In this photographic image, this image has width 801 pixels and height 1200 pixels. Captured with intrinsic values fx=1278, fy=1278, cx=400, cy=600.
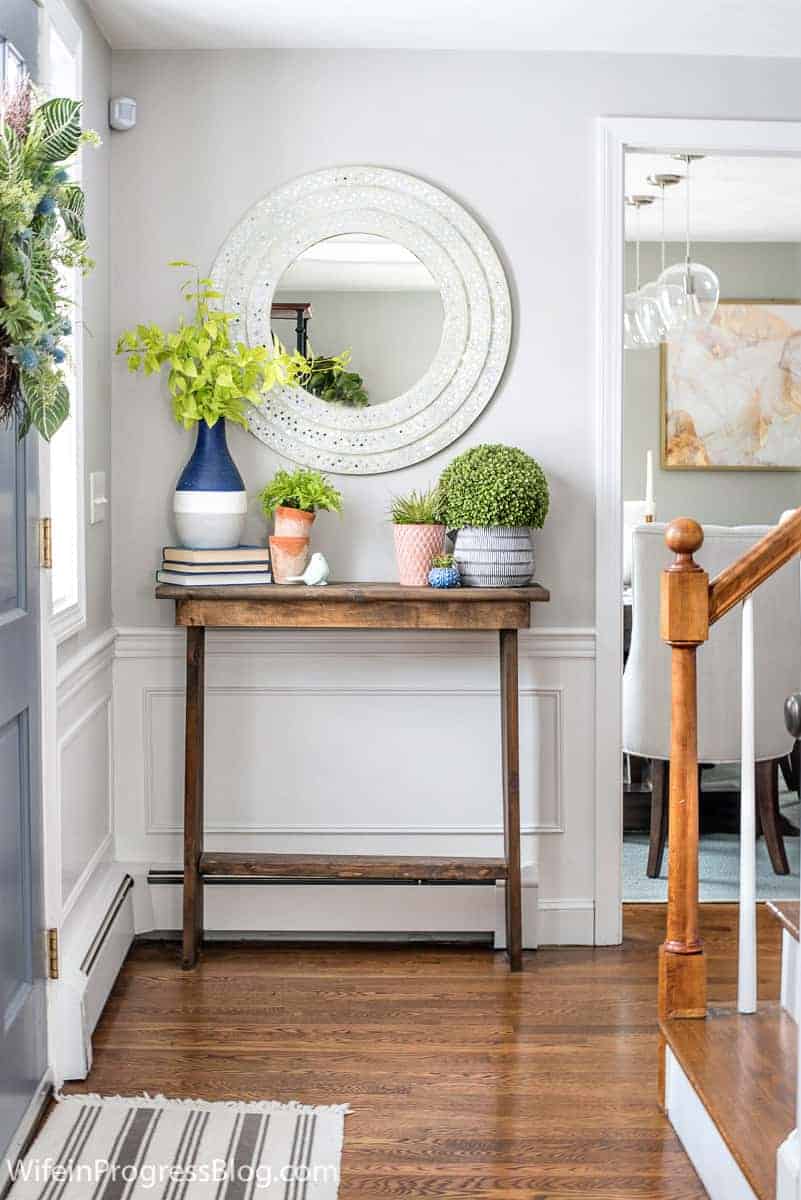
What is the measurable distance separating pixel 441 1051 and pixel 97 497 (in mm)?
1608

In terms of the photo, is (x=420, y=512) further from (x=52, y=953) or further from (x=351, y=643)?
(x=52, y=953)

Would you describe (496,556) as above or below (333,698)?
above

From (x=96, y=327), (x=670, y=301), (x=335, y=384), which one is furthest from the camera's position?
(x=670, y=301)

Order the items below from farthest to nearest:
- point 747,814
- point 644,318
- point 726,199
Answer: point 726,199 < point 644,318 < point 747,814

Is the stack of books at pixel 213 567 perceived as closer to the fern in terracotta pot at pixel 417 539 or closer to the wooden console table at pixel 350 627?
the wooden console table at pixel 350 627

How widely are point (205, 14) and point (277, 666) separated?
169 centimetres

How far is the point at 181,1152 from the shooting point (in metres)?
2.43

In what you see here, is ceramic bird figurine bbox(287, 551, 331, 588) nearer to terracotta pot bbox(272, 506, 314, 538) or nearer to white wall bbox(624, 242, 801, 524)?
terracotta pot bbox(272, 506, 314, 538)

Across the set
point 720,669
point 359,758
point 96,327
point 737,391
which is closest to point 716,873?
point 720,669

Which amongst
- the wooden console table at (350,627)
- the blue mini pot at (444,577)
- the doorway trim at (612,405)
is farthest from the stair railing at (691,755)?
the doorway trim at (612,405)

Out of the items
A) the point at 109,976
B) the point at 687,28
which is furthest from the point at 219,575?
the point at 687,28

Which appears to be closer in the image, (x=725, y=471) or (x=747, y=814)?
(x=747, y=814)

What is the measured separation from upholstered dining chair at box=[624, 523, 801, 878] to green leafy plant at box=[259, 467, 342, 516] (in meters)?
1.18

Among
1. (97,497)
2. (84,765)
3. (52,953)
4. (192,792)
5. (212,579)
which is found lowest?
(52,953)
